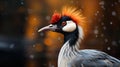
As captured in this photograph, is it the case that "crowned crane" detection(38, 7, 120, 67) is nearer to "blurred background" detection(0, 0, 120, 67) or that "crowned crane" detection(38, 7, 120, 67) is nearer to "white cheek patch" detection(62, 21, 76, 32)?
"white cheek patch" detection(62, 21, 76, 32)

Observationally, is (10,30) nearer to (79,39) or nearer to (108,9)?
(108,9)

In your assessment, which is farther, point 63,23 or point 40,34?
point 40,34

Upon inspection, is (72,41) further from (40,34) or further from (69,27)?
(40,34)

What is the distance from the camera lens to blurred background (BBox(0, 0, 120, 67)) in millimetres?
2035

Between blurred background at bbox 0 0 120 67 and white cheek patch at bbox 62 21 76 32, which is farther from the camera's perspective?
blurred background at bbox 0 0 120 67

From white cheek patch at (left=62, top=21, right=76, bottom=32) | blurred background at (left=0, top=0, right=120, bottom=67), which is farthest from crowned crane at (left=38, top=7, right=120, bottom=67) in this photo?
blurred background at (left=0, top=0, right=120, bottom=67)

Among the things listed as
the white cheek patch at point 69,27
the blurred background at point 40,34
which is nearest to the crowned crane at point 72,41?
the white cheek patch at point 69,27

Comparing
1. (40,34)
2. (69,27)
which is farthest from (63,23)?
(40,34)

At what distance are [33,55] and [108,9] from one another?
0.43 metres

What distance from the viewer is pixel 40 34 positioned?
208cm

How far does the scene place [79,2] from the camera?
2.01m

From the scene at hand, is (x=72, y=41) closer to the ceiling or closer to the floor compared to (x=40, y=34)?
closer to the floor

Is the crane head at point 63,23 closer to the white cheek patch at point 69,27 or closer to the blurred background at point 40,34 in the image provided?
the white cheek patch at point 69,27

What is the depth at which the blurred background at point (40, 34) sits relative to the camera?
204 cm
